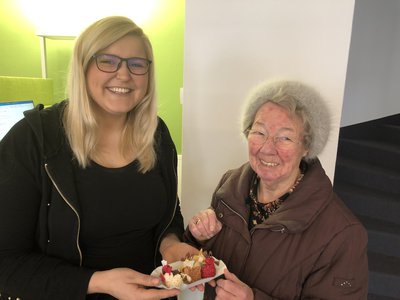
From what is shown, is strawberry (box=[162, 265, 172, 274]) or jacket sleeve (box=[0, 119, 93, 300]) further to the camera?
strawberry (box=[162, 265, 172, 274])

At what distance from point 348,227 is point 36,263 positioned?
102cm

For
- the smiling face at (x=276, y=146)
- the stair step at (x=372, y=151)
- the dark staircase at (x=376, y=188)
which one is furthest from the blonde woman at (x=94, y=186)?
the stair step at (x=372, y=151)

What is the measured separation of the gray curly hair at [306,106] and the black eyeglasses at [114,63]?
1.55ft

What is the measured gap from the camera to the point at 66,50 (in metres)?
3.87

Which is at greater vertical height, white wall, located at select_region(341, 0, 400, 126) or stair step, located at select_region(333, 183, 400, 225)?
white wall, located at select_region(341, 0, 400, 126)

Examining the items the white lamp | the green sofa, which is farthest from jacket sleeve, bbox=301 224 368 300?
the white lamp

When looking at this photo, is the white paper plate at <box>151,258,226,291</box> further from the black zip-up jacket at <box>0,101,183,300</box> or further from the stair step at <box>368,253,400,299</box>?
the stair step at <box>368,253,400,299</box>

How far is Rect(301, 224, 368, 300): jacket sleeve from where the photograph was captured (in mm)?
1122

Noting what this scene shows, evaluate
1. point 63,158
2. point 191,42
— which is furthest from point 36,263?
point 191,42

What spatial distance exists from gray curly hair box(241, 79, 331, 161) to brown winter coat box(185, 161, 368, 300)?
94mm

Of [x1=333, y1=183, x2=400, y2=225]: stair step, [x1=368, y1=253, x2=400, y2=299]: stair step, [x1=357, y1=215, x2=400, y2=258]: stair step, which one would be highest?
[x1=333, y1=183, x2=400, y2=225]: stair step

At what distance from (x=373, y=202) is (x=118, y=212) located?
2.90m

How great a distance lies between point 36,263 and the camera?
1.12 metres

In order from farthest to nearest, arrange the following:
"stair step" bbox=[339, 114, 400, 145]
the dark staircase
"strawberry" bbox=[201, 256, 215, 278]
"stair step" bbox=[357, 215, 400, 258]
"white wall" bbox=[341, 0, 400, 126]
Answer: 1. "stair step" bbox=[339, 114, 400, 145]
2. "white wall" bbox=[341, 0, 400, 126]
3. "stair step" bbox=[357, 215, 400, 258]
4. the dark staircase
5. "strawberry" bbox=[201, 256, 215, 278]
